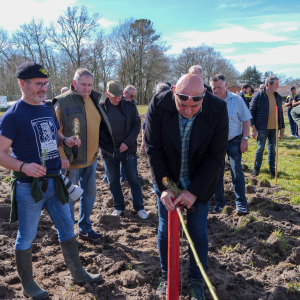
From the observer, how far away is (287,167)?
7871 mm

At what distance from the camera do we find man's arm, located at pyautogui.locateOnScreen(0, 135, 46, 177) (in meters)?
2.49

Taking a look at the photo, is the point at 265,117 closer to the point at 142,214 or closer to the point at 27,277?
the point at 142,214

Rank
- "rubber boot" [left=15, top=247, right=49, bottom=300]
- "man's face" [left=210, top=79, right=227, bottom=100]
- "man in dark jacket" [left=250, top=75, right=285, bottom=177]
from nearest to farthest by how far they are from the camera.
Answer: "rubber boot" [left=15, top=247, right=49, bottom=300]
"man's face" [left=210, top=79, right=227, bottom=100]
"man in dark jacket" [left=250, top=75, right=285, bottom=177]

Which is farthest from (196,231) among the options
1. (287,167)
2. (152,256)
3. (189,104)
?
(287,167)

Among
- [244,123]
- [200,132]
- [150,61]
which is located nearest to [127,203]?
[244,123]

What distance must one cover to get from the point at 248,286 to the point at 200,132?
175 centimetres

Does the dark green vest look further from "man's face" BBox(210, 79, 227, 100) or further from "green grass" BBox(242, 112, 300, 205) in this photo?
"green grass" BBox(242, 112, 300, 205)

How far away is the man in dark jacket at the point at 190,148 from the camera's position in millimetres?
2537

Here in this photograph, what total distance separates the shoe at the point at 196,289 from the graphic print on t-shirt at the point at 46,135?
6.01ft

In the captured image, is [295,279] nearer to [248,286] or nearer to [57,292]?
[248,286]

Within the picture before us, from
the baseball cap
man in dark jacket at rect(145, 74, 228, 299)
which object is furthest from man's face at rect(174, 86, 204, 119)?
the baseball cap

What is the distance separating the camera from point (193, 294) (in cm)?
279

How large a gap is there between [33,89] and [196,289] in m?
2.40

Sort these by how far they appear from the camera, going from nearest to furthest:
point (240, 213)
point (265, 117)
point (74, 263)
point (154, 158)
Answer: point (154, 158) → point (74, 263) → point (240, 213) → point (265, 117)
